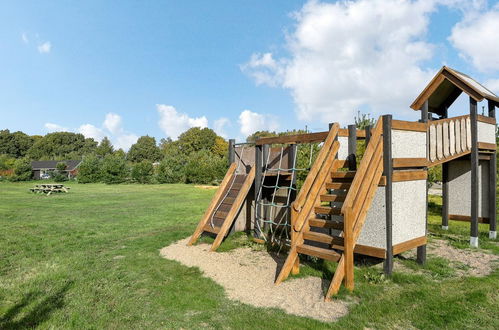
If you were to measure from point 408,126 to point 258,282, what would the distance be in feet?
12.5

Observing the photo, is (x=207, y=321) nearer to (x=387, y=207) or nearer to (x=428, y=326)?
(x=428, y=326)

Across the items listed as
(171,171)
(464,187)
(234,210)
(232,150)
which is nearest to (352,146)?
(234,210)

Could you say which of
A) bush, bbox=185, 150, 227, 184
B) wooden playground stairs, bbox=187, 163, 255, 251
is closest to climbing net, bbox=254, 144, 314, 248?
wooden playground stairs, bbox=187, 163, 255, 251

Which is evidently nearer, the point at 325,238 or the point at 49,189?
the point at 325,238

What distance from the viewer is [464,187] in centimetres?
970

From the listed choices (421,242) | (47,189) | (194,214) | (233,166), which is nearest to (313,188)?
(421,242)

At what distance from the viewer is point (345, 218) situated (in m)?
4.79

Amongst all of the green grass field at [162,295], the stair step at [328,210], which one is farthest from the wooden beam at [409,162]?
the green grass field at [162,295]

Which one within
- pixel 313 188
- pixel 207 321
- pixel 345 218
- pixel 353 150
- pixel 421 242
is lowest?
pixel 207 321

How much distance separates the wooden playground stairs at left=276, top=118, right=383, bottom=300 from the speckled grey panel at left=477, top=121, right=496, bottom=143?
4523 millimetres

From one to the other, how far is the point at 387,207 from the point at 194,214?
368 inches

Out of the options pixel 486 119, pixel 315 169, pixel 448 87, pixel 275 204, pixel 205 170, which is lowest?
pixel 275 204

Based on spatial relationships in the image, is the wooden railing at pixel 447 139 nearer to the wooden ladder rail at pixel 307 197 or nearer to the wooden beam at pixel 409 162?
the wooden beam at pixel 409 162

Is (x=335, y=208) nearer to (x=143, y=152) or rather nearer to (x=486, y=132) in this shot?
(x=486, y=132)
